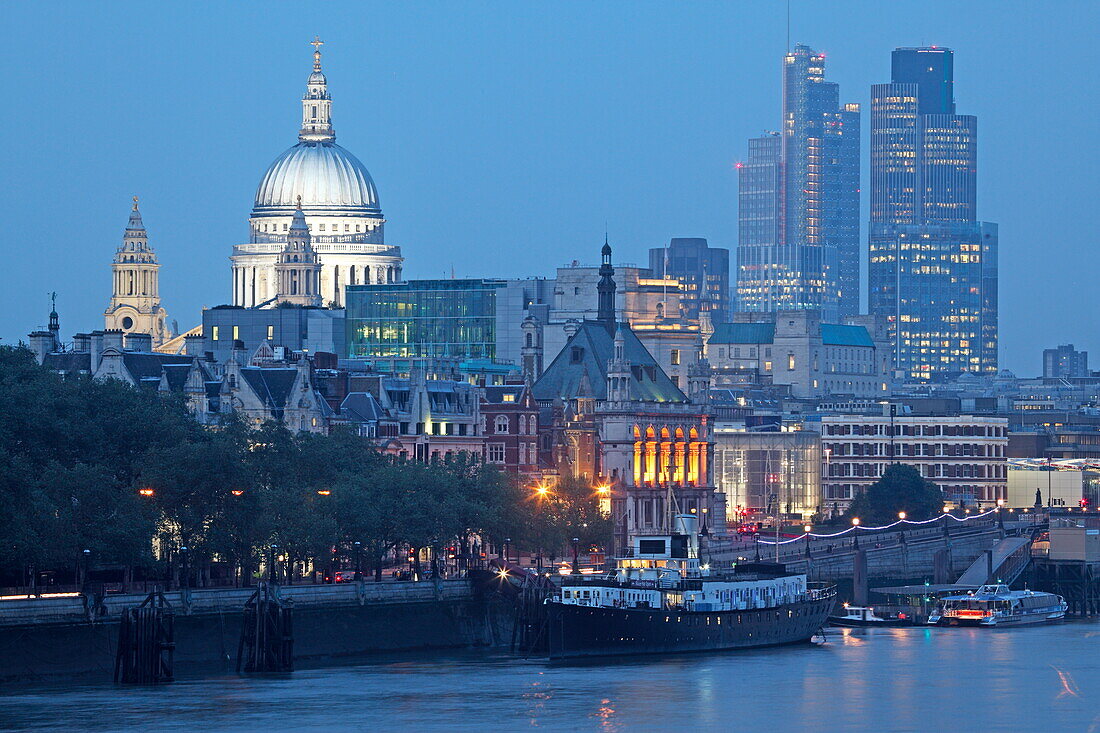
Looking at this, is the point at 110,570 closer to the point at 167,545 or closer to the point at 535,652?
the point at 167,545

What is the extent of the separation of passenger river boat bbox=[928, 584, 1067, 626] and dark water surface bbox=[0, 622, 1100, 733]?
997 inches

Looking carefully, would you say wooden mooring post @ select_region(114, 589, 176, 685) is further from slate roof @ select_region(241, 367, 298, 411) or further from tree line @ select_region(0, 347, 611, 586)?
slate roof @ select_region(241, 367, 298, 411)

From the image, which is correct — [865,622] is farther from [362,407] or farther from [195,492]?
[195,492]

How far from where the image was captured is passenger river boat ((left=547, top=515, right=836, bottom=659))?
14175 cm

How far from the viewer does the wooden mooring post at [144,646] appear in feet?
408

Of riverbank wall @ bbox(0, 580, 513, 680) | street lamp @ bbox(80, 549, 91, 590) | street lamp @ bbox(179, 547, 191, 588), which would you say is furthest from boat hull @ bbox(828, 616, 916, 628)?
street lamp @ bbox(80, 549, 91, 590)

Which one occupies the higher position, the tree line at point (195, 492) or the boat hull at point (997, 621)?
the tree line at point (195, 492)

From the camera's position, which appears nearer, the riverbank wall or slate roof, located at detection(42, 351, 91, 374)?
the riverbank wall

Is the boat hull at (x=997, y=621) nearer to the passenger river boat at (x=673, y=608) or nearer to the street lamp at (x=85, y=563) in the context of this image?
the passenger river boat at (x=673, y=608)

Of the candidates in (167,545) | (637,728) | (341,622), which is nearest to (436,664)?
(341,622)

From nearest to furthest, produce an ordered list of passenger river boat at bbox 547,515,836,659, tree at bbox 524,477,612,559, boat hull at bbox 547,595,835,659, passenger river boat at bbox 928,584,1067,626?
boat hull at bbox 547,595,835,659 → passenger river boat at bbox 547,515,836,659 → tree at bbox 524,477,612,559 → passenger river boat at bbox 928,584,1067,626

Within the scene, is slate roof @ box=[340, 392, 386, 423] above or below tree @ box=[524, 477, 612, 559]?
above

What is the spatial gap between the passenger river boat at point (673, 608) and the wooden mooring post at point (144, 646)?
71.3 feet

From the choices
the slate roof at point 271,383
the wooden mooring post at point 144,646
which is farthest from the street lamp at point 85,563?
the slate roof at point 271,383
